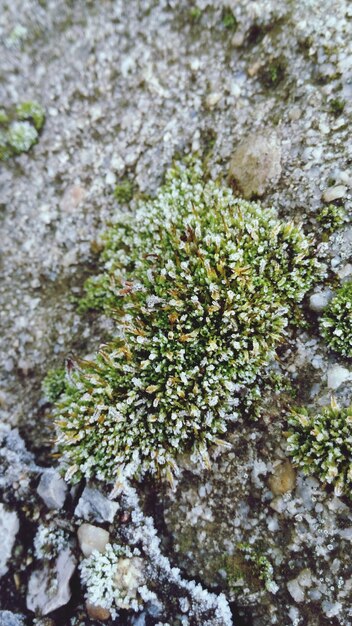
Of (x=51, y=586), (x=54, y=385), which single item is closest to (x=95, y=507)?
(x=51, y=586)

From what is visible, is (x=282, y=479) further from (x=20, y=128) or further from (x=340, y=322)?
(x=20, y=128)

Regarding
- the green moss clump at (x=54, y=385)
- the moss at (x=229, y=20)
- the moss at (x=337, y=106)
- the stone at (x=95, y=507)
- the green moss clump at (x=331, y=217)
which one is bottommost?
the stone at (x=95, y=507)

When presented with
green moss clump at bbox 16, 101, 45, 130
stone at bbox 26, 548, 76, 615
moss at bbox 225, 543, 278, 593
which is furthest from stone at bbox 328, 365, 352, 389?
green moss clump at bbox 16, 101, 45, 130

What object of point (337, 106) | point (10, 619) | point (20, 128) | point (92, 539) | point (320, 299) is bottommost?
point (10, 619)

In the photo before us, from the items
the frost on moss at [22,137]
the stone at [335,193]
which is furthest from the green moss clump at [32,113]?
the stone at [335,193]

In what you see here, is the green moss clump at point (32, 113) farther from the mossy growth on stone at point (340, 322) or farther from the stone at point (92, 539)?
the stone at point (92, 539)

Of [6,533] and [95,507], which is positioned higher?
[95,507]

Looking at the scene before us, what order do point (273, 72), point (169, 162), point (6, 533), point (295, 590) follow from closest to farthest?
1. point (295, 590)
2. point (6, 533)
3. point (273, 72)
4. point (169, 162)
